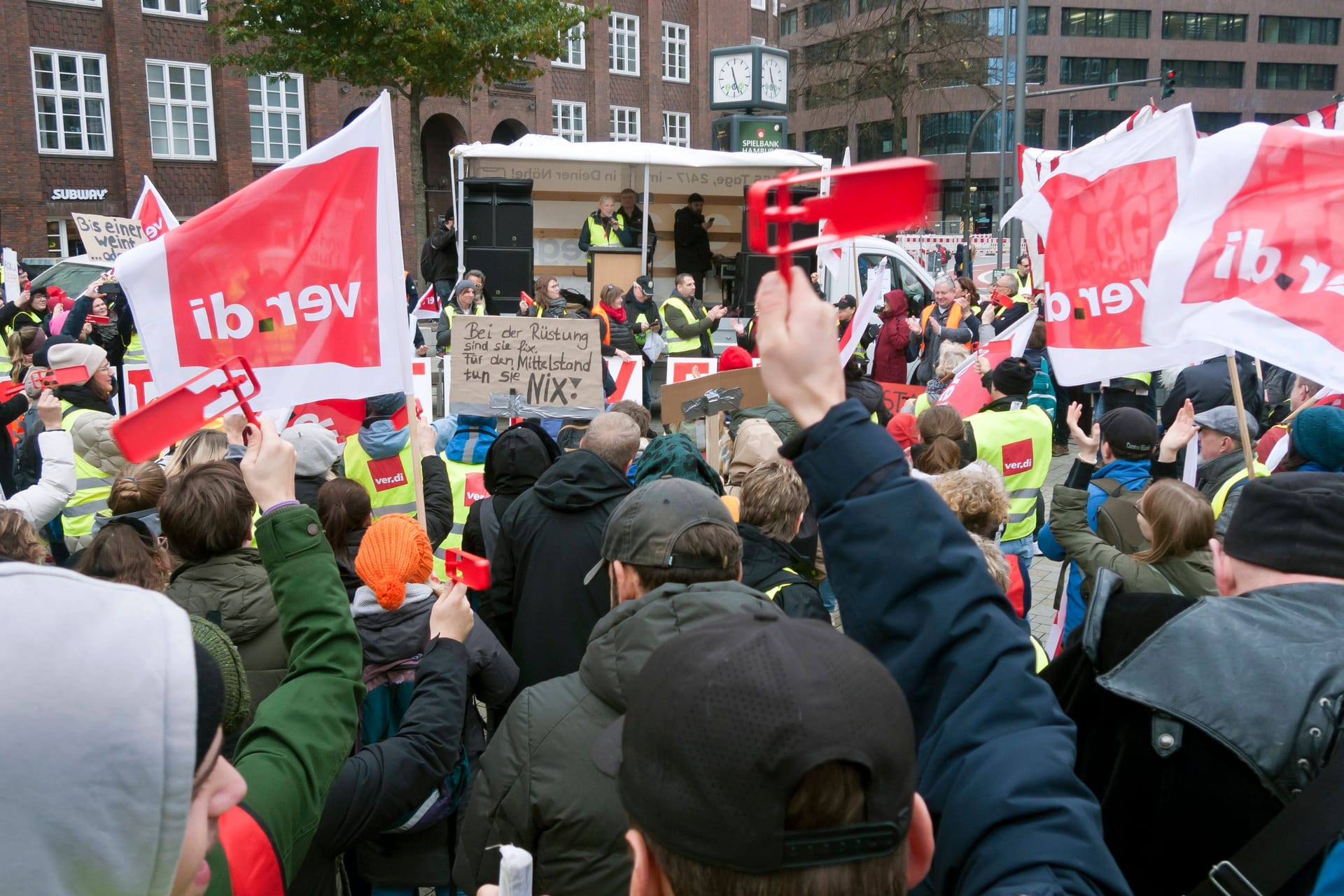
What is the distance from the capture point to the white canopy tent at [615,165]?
48.6 feet

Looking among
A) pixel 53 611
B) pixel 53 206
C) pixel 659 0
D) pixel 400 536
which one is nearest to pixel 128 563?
pixel 400 536

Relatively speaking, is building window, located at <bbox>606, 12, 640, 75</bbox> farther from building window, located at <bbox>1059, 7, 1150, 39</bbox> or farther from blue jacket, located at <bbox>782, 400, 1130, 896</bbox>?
building window, located at <bbox>1059, 7, 1150, 39</bbox>

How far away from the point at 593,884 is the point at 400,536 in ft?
3.80

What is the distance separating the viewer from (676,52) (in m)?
38.1

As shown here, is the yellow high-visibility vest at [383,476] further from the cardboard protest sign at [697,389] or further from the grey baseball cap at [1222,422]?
the grey baseball cap at [1222,422]

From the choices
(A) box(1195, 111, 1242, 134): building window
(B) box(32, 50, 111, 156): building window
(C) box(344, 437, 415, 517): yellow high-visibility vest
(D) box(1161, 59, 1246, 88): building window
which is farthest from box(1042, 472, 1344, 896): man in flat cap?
(A) box(1195, 111, 1242, 134): building window

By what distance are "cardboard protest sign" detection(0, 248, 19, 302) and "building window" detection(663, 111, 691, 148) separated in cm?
2842

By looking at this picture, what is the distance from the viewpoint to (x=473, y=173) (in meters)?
15.4

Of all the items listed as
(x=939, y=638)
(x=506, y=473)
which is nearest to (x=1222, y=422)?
(x=506, y=473)

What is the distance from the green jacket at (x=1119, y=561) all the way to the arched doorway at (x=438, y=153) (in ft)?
104

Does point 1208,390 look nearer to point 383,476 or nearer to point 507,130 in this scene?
point 383,476

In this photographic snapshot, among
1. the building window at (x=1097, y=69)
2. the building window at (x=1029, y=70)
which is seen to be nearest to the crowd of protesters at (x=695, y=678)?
the building window at (x=1029, y=70)

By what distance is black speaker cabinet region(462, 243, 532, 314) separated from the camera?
1432cm

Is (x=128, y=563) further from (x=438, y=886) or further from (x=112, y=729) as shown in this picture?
(x=112, y=729)
